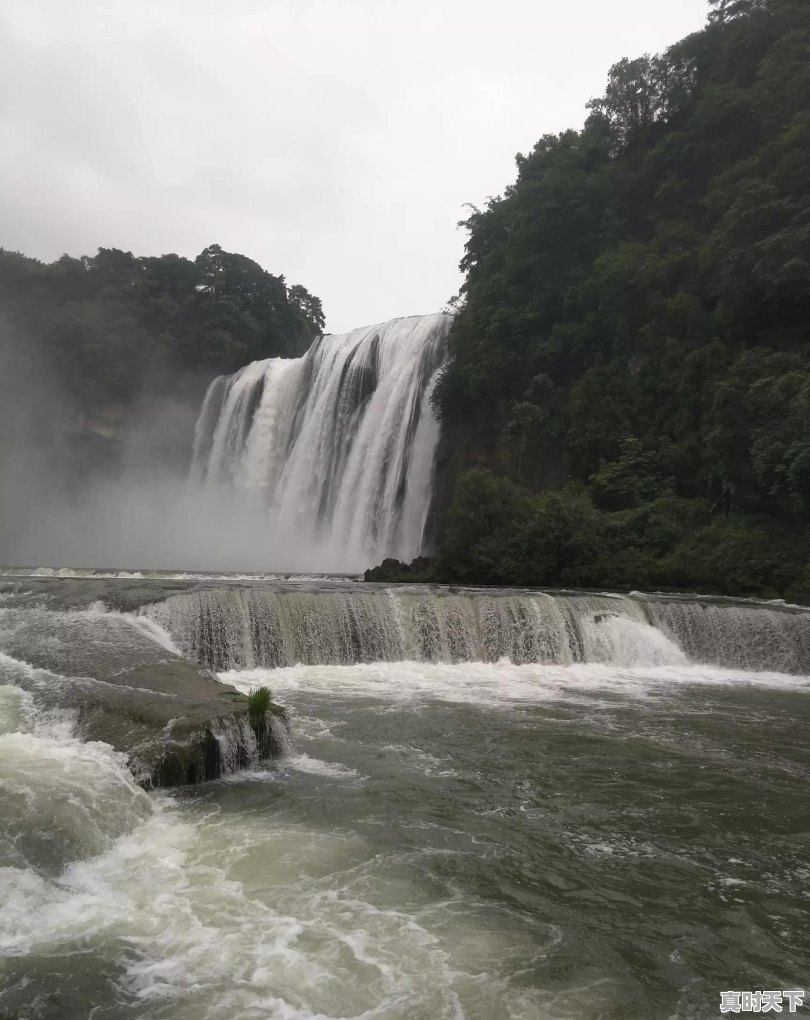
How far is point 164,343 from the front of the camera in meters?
42.8

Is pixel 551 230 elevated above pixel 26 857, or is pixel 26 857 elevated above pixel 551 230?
pixel 551 230

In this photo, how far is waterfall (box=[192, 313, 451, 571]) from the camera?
2734 cm

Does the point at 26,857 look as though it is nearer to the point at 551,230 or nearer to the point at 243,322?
the point at 551,230

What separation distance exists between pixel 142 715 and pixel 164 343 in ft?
131

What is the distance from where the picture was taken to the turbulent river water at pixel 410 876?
345cm

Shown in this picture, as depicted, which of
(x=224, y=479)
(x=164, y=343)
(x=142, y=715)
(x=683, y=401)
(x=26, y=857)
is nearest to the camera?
(x=26, y=857)

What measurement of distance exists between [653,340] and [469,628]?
14471 mm

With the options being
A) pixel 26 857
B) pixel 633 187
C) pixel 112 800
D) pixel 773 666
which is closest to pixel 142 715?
pixel 112 800

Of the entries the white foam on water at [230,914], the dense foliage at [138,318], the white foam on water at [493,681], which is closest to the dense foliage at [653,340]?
the white foam on water at [493,681]

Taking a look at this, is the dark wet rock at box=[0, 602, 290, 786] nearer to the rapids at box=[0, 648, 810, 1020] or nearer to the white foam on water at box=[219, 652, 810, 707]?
the rapids at box=[0, 648, 810, 1020]

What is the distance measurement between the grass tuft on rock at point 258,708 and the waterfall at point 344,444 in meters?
19.5

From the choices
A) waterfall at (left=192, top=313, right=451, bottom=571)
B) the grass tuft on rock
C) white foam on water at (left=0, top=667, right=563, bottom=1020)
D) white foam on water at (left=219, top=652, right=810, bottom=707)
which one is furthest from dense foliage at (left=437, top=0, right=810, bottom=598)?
white foam on water at (left=0, top=667, right=563, bottom=1020)

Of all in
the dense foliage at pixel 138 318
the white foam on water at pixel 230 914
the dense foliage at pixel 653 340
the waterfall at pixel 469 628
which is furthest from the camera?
the dense foliage at pixel 138 318

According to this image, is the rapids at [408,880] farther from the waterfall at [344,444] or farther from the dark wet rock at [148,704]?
the waterfall at [344,444]
